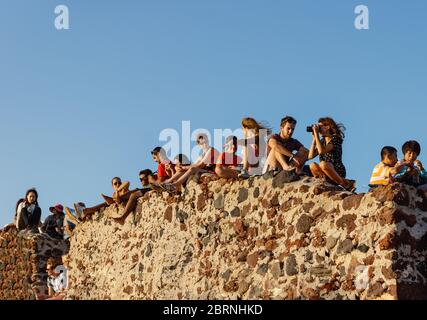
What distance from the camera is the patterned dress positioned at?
1125cm

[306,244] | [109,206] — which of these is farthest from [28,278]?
[306,244]

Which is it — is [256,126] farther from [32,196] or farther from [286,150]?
[32,196]

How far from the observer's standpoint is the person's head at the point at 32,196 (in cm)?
2180

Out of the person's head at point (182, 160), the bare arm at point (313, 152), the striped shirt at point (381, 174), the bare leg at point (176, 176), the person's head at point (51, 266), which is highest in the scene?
the person's head at point (182, 160)

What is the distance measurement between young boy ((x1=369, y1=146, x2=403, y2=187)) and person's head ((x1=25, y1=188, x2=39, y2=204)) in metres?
13.4

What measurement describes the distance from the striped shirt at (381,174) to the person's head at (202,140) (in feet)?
13.1

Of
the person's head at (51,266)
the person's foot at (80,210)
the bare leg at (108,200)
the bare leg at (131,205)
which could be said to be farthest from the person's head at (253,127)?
the person's head at (51,266)

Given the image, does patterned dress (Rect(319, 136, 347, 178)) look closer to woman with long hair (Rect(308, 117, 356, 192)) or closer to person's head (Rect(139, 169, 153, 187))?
woman with long hair (Rect(308, 117, 356, 192))

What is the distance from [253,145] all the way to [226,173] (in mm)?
638

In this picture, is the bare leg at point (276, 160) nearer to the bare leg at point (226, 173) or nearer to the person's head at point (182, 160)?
the bare leg at point (226, 173)

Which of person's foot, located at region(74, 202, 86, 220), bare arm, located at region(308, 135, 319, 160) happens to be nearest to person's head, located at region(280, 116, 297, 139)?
bare arm, located at region(308, 135, 319, 160)

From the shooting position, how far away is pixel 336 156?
1130cm

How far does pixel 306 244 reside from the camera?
35.5 feet
